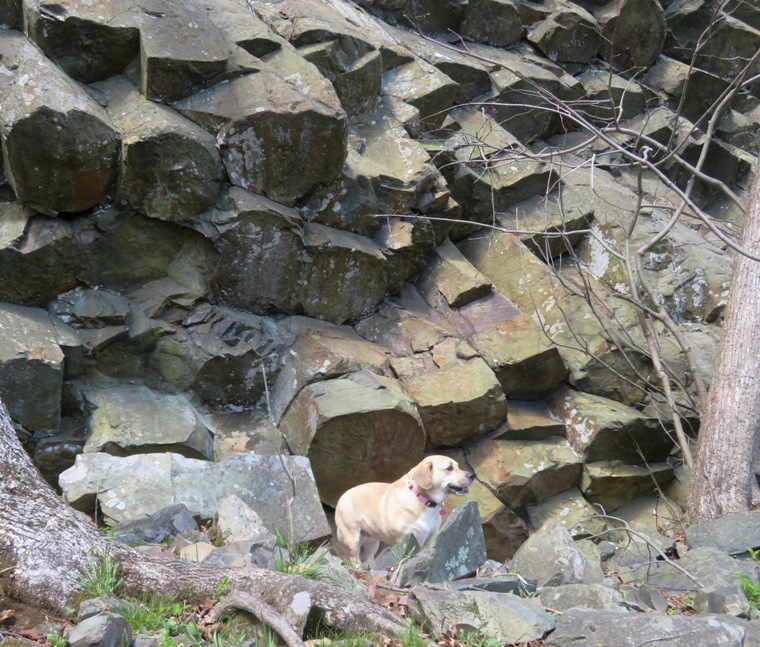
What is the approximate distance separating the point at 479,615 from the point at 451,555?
1.15 meters

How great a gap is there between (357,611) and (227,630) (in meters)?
0.62

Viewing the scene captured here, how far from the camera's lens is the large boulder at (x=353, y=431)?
7.49 metres

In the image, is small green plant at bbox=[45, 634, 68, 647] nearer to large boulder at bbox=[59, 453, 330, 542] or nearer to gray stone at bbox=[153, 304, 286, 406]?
large boulder at bbox=[59, 453, 330, 542]

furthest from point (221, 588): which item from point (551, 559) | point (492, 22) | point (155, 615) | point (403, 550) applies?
point (492, 22)

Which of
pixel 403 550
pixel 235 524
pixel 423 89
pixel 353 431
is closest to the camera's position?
pixel 235 524

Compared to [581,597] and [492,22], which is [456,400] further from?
[492,22]

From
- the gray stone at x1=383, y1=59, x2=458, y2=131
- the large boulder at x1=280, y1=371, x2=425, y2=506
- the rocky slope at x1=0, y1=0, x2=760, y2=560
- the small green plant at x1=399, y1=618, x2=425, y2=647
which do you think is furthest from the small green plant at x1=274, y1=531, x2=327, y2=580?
the gray stone at x1=383, y1=59, x2=458, y2=131

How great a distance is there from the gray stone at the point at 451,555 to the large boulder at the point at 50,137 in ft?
16.6

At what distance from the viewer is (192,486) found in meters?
6.27

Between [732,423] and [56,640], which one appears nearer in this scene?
[56,640]

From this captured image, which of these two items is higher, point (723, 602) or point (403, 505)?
point (723, 602)

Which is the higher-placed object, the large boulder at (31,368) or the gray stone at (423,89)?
the gray stone at (423,89)

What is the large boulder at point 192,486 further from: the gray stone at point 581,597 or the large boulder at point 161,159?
the large boulder at point 161,159

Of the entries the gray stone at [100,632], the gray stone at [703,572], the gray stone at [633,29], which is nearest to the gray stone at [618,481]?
the gray stone at [703,572]
